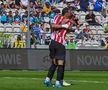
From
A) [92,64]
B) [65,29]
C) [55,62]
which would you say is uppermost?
[65,29]

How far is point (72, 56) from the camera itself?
2278 centimetres

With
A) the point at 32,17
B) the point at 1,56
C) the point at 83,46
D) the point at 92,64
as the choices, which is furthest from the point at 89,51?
the point at 32,17

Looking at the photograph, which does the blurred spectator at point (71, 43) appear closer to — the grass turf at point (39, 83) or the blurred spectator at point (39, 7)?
the blurred spectator at point (39, 7)

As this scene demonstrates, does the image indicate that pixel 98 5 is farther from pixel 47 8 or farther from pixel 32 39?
pixel 32 39

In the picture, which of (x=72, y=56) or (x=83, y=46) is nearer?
(x=72, y=56)

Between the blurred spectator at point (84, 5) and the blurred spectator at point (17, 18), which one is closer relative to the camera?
the blurred spectator at point (17, 18)

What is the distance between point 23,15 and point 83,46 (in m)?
6.09

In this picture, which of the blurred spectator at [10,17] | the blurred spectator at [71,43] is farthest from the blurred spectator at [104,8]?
→ the blurred spectator at [71,43]

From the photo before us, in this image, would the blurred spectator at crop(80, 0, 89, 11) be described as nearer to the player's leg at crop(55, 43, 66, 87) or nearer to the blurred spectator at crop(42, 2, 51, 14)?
the blurred spectator at crop(42, 2, 51, 14)

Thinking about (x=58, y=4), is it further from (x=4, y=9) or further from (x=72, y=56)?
(x=72, y=56)

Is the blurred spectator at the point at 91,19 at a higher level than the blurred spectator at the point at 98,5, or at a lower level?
lower

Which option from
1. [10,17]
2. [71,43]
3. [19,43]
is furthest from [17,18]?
[71,43]

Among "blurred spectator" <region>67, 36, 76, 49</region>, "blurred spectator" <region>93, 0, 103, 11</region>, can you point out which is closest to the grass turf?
"blurred spectator" <region>67, 36, 76, 49</region>

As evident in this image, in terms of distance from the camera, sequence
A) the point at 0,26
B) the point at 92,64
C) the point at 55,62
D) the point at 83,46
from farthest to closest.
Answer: the point at 0,26, the point at 83,46, the point at 92,64, the point at 55,62
